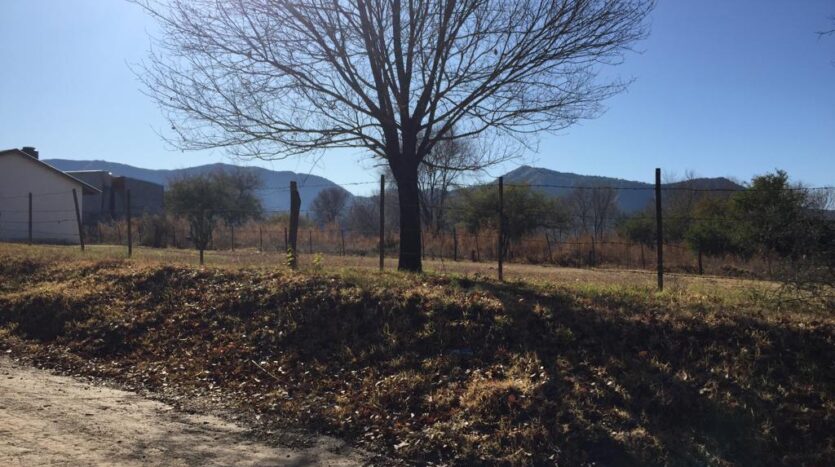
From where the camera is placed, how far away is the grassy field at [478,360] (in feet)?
16.3

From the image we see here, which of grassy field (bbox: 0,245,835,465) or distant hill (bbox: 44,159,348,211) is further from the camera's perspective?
distant hill (bbox: 44,159,348,211)

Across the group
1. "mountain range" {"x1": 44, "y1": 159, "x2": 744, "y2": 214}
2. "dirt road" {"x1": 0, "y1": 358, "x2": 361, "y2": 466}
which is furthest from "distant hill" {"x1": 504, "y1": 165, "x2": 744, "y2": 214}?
"dirt road" {"x1": 0, "y1": 358, "x2": 361, "y2": 466}

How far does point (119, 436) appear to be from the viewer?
5176 mm

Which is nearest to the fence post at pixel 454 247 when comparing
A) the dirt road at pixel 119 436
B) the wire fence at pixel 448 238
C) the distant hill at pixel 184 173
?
the wire fence at pixel 448 238

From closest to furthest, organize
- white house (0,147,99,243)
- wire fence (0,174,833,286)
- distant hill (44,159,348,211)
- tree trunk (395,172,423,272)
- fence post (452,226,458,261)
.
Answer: tree trunk (395,172,423,272) → wire fence (0,174,833,286) → fence post (452,226,458,261) → white house (0,147,99,243) → distant hill (44,159,348,211)

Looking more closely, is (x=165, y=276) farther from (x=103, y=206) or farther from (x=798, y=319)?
(x=103, y=206)

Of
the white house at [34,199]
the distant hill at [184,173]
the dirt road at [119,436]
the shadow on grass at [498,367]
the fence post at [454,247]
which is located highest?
the distant hill at [184,173]

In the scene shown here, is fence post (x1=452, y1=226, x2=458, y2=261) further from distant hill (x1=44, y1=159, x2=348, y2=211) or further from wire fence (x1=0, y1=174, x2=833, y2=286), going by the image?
distant hill (x1=44, y1=159, x2=348, y2=211)

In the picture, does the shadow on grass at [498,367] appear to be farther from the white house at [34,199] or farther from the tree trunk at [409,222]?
the white house at [34,199]

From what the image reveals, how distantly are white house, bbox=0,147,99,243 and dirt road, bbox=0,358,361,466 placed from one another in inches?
1099

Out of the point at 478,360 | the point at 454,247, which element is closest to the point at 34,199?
the point at 454,247

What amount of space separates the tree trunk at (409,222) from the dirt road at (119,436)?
579cm

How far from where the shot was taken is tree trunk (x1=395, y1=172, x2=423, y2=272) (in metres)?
11.4

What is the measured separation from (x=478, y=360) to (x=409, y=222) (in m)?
5.35
